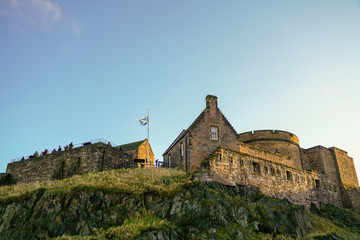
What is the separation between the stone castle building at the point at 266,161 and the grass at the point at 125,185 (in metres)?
2.52

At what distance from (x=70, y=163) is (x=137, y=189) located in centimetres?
1227

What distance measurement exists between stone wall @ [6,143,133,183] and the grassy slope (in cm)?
502

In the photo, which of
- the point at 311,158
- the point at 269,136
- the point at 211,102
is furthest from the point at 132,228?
the point at 311,158

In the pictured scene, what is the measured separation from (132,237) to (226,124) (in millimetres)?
15142

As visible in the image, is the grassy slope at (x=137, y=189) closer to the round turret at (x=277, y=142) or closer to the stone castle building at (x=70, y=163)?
the stone castle building at (x=70, y=163)

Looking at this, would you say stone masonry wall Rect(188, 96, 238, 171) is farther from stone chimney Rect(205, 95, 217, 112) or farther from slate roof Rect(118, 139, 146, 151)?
slate roof Rect(118, 139, 146, 151)

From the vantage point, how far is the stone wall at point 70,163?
1184 inches

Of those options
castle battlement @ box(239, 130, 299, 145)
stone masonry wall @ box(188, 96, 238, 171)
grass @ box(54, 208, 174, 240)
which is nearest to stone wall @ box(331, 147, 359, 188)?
castle battlement @ box(239, 130, 299, 145)

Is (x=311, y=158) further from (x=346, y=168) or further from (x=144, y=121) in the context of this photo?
(x=144, y=121)

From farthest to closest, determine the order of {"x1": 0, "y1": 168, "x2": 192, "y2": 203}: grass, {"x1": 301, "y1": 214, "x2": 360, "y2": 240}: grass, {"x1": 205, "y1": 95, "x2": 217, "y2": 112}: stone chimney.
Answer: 1. {"x1": 205, "y1": 95, "x2": 217, "y2": 112}: stone chimney
2. {"x1": 301, "y1": 214, "x2": 360, "y2": 240}: grass
3. {"x1": 0, "y1": 168, "x2": 192, "y2": 203}: grass

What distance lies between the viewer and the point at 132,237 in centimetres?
1744

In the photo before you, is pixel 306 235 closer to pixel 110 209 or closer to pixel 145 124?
pixel 110 209

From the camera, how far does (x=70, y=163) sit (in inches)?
1221

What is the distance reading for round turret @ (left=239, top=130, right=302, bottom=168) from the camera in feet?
117
